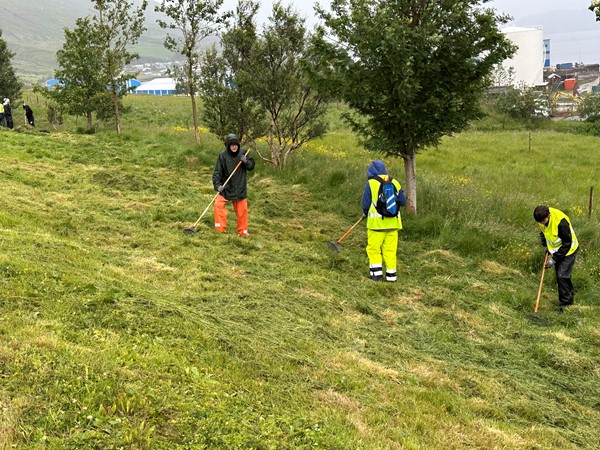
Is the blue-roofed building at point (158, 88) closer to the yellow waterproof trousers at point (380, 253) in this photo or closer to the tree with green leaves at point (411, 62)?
the tree with green leaves at point (411, 62)

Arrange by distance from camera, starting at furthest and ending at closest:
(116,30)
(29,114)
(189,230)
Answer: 1. (29,114)
2. (116,30)
3. (189,230)

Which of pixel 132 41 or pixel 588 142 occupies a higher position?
pixel 132 41

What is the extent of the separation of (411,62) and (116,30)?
15.4 m

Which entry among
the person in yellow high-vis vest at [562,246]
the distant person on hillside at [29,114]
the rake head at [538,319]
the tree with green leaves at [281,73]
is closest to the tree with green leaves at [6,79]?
the distant person on hillside at [29,114]

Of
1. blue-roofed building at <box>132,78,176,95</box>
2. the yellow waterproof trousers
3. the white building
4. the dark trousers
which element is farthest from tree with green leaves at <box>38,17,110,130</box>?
the white building

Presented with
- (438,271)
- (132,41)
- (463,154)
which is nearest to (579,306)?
(438,271)

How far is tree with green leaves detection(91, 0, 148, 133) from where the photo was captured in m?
19.4

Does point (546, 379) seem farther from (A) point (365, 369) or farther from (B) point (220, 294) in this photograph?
(B) point (220, 294)

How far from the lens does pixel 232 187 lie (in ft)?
29.8

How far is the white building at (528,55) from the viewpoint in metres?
89.2

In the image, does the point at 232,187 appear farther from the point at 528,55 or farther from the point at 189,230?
the point at 528,55

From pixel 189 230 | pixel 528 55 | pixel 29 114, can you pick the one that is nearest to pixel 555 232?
pixel 189 230

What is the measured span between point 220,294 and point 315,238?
3.78m

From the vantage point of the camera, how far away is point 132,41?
20.7 meters
